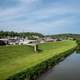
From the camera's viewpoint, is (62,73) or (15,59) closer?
(62,73)

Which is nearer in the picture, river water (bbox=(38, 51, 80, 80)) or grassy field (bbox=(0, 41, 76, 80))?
grassy field (bbox=(0, 41, 76, 80))

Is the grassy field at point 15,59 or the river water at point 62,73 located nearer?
the grassy field at point 15,59

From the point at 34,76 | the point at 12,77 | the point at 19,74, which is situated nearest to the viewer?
the point at 12,77

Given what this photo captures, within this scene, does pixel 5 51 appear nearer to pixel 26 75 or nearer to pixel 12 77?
pixel 26 75

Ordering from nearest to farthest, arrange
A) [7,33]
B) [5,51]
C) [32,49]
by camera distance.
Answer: [5,51], [32,49], [7,33]

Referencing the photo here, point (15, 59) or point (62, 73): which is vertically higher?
point (15, 59)

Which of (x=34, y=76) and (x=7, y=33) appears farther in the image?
(x=7, y=33)

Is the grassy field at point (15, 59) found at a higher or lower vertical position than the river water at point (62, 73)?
higher

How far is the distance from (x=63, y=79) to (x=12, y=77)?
751 cm

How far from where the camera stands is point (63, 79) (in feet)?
92.2

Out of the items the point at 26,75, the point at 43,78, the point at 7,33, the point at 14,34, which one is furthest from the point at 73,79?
the point at 14,34

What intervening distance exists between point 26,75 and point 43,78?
3784mm

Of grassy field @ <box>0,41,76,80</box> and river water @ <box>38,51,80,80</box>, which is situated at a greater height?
grassy field @ <box>0,41,76,80</box>

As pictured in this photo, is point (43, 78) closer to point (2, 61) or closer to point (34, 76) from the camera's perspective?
point (34, 76)
